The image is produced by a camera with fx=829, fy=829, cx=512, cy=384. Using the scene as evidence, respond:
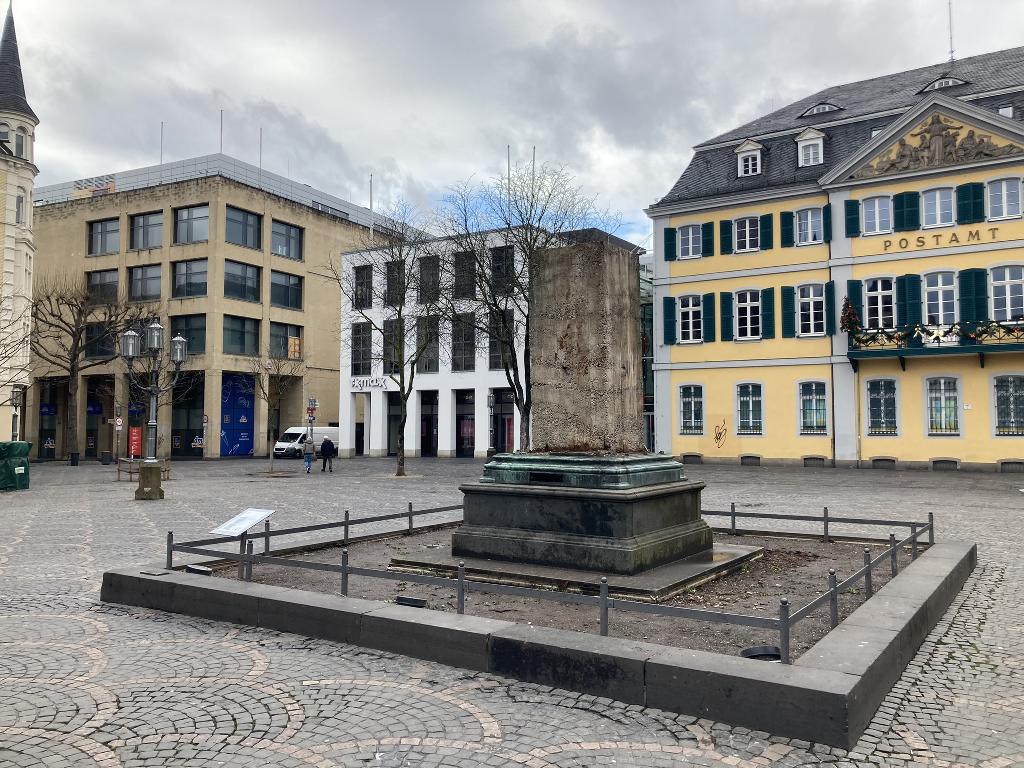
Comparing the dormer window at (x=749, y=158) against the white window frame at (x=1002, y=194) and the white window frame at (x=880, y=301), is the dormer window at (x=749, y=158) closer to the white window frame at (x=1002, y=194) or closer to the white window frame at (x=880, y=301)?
the white window frame at (x=880, y=301)

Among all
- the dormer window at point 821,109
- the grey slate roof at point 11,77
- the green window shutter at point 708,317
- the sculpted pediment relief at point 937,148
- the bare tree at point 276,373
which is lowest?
the bare tree at point 276,373

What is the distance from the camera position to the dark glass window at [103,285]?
51656 millimetres

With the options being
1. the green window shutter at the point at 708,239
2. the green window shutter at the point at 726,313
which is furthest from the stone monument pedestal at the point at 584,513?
the green window shutter at the point at 708,239

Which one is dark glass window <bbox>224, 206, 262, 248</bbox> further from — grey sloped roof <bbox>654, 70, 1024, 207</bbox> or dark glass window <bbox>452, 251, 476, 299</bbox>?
grey sloped roof <bbox>654, 70, 1024, 207</bbox>

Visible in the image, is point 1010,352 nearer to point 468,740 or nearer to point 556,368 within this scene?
point 556,368

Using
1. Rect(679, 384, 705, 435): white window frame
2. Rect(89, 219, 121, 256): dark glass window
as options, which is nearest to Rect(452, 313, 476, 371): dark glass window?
Rect(679, 384, 705, 435): white window frame

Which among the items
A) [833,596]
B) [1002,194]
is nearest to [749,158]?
[1002,194]

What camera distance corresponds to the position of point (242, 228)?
50.8 m

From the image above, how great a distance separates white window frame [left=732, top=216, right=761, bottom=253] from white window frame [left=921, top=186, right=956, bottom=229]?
240 inches

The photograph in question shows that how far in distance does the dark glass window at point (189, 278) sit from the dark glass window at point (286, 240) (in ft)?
13.3

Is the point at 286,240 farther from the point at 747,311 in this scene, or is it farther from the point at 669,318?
the point at 747,311

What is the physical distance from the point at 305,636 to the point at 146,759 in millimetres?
2369

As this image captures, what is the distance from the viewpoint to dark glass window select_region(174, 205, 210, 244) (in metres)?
49.5

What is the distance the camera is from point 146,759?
433 cm
